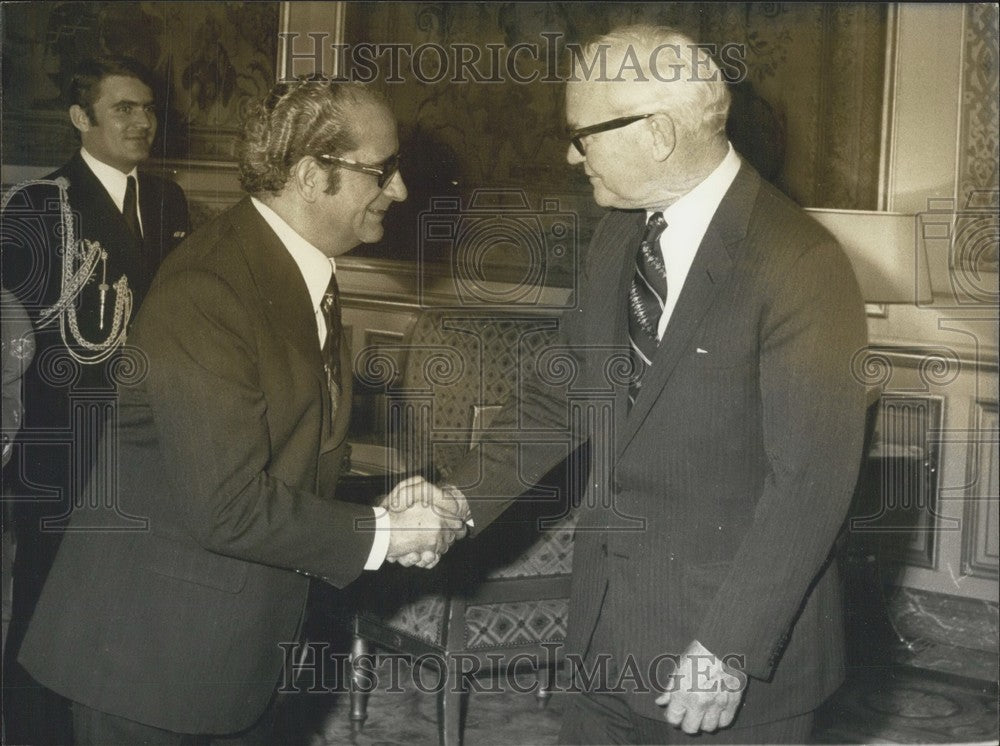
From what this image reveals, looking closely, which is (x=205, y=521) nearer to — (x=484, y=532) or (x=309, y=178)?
(x=309, y=178)

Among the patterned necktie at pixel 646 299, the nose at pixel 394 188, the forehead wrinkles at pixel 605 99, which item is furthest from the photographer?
the nose at pixel 394 188

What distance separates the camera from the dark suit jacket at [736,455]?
148 centimetres

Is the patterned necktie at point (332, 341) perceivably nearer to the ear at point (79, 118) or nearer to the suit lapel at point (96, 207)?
the suit lapel at point (96, 207)

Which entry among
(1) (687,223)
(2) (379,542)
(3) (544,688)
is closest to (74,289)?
(2) (379,542)

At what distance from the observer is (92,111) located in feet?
6.81

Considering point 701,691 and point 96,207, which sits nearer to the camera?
point 701,691

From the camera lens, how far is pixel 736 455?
62.2 inches

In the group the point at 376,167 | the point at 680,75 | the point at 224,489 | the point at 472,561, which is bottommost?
the point at 472,561

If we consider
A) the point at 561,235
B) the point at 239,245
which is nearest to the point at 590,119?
the point at 239,245

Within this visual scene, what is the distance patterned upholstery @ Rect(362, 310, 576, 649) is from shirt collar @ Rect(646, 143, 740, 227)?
2.55 ft

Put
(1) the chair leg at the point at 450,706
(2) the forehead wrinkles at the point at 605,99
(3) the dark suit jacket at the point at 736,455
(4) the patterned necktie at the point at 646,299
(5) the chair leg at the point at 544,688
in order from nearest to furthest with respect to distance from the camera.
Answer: (3) the dark suit jacket at the point at 736,455 < (2) the forehead wrinkles at the point at 605,99 < (4) the patterned necktie at the point at 646,299 < (1) the chair leg at the point at 450,706 < (5) the chair leg at the point at 544,688

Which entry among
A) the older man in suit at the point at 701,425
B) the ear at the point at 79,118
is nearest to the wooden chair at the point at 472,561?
the older man in suit at the point at 701,425

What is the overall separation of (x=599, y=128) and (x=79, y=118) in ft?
3.49

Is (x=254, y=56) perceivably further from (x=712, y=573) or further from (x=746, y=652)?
(x=746, y=652)
